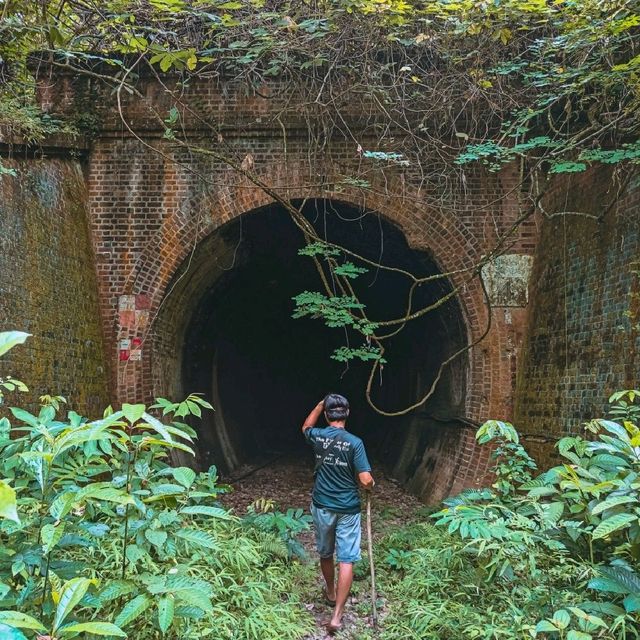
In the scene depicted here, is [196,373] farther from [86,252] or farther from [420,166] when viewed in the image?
[420,166]

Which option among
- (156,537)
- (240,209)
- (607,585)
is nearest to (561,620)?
(607,585)

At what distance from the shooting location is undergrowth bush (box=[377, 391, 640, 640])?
2.80 meters

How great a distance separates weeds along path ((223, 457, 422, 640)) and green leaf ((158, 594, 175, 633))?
189 cm

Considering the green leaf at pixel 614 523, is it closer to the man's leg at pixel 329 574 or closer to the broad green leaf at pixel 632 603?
the broad green leaf at pixel 632 603

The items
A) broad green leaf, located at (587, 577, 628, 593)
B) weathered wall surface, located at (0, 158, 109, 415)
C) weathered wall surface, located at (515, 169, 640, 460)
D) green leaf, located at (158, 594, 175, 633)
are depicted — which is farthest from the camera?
weathered wall surface, located at (0, 158, 109, 415)

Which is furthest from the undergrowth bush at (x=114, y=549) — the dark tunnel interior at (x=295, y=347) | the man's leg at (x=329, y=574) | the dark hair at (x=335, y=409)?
the dark tunnel interior at (x=295, y=347)

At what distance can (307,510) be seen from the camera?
7.10 m

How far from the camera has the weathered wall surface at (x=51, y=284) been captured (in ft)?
17.4

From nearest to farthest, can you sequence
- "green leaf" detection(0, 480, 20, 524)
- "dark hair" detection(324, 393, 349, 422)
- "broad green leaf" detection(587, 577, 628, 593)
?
"green leaf" detection(0, 480, 20, 524) < "broad green leaf" detection(587, 577, 628, 593) < "dark hair" detection(324, 393, 349, 422)

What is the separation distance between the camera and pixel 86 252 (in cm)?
652

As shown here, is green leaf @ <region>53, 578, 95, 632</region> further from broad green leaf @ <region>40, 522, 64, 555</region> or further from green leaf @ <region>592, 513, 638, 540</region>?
green leaf @ <region>592, 513, 638, 540</region>

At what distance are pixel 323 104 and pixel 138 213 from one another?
270cm

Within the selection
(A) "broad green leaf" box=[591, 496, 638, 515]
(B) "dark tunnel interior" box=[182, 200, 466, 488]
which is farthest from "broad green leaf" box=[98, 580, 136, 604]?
(B) "dark tunnel interior" box=[182, 200, 466, 488]

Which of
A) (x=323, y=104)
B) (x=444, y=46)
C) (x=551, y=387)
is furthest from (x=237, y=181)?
(x=551, y=387)
